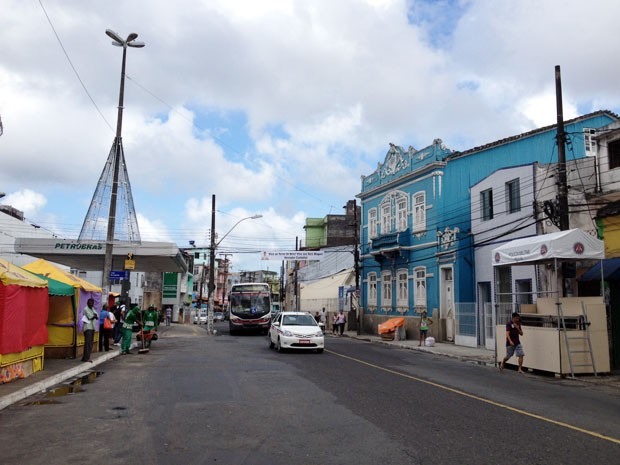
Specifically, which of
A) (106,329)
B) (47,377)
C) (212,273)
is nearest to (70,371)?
(47,377)

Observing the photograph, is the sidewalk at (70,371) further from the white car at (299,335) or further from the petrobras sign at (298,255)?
the petrobras sign at (298,255)

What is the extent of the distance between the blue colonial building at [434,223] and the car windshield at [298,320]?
840 cm

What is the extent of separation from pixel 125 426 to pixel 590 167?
18.3 meters

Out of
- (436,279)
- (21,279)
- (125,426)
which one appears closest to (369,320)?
(436,279)

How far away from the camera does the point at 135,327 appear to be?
2178cm

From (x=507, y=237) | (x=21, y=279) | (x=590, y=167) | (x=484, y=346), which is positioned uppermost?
(x=590, y=167)

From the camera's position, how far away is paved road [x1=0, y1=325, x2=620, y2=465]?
6.32 m

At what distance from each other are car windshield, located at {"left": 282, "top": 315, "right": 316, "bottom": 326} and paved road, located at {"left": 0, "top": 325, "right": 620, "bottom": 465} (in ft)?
24.0

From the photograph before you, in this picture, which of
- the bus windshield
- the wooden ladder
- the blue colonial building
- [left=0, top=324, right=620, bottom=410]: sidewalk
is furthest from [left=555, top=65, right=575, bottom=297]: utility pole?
the bus windshield

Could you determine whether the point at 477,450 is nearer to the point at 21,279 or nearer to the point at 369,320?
the point at 21,279

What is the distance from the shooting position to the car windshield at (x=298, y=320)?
21297 mm

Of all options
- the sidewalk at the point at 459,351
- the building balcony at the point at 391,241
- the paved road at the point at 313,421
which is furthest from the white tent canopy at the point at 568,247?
the building balcony at the point at 391,241

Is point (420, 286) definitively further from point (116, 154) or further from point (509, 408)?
point (509, 408)

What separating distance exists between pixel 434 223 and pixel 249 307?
12.7 meters
